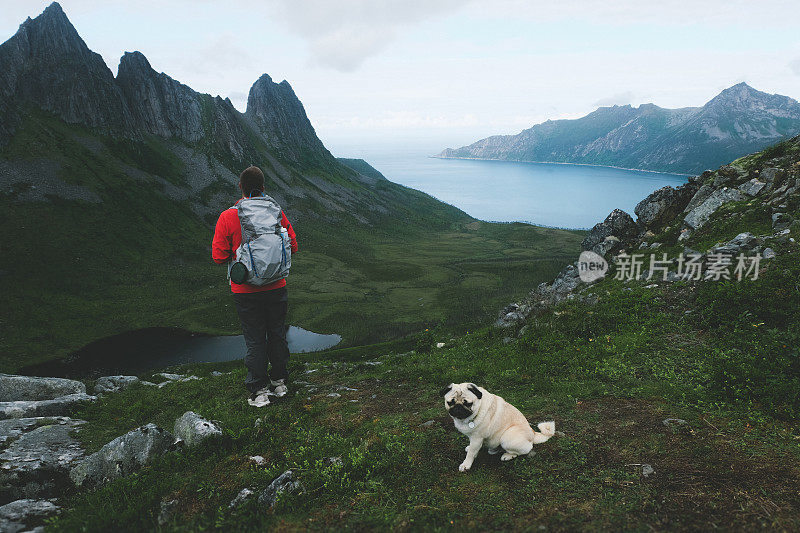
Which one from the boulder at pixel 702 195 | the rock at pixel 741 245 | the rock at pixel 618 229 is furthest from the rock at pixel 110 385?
the rock at pixel 618 229

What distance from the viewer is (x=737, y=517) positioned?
4211 mm

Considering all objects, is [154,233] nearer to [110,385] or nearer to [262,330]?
[110,385]

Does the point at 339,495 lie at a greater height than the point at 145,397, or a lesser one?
greater

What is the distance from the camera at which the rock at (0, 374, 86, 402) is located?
40.9 feet

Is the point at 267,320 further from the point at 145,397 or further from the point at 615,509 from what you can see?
the point at 615,509

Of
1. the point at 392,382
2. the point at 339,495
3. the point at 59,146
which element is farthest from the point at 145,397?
the point at 59,146

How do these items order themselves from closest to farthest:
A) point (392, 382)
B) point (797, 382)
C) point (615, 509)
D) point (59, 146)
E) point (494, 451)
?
point (615, 509)
point (494, 451)
point (797, 382)
point (392, 382)
point (59, 146)

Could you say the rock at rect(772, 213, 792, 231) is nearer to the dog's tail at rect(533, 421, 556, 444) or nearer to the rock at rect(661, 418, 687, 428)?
the rock at rect(661, 418, 687, 428)

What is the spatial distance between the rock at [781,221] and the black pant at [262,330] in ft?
60.8

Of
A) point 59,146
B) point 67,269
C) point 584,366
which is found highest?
point 59,146

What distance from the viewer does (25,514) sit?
5.11 metres

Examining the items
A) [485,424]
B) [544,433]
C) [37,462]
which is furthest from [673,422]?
[37,462]

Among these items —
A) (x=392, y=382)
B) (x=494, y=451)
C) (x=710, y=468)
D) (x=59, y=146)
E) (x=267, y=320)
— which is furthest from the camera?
(x=59, y=146)

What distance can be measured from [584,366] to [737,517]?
20.0ft
